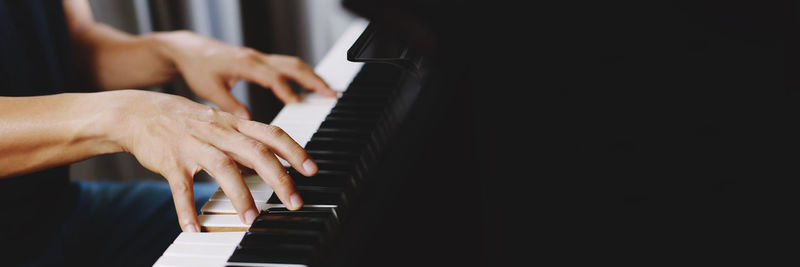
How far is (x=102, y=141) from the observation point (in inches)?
30.5

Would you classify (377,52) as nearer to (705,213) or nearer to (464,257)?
(464,257)

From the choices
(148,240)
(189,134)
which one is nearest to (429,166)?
(189,134)

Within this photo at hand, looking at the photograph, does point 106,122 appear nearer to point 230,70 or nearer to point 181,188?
point 181,188

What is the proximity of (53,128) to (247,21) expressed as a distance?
1347 mm

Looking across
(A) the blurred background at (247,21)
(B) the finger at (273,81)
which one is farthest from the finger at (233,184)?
(A) the blurred background at (247,21)

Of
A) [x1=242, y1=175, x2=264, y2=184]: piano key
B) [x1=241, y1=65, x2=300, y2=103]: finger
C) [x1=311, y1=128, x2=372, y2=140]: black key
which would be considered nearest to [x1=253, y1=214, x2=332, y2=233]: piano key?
[x1=242, y1=175, x2=264, y2=184]: piano key

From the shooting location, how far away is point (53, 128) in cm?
77

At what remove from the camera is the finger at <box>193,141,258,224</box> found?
664 mm

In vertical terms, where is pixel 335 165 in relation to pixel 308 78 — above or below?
below

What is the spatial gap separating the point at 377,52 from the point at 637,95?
435mm

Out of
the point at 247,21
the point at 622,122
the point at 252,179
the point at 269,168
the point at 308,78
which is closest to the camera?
the point at 622,122

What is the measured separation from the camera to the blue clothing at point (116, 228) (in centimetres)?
110

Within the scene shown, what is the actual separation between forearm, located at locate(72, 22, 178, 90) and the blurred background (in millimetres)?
663

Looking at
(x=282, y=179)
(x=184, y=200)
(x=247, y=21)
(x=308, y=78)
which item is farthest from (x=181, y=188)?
(x=247, y=21)
